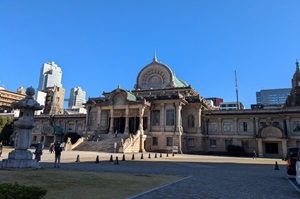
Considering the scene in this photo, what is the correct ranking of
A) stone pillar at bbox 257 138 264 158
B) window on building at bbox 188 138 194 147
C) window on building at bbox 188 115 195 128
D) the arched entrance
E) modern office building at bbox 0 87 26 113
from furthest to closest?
modern office building at bbox 0 87 26 113, window on building at bbox 188 115 195 128, window on building at bbox 188 138 194 147, stone pillar at bbox 257 138 264 158, the arched entrance

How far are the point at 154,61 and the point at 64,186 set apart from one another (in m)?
56.9

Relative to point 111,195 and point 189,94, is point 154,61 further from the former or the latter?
point 111,195

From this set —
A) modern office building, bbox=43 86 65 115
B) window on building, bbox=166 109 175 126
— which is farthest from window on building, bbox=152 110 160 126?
modern office building, bbox=43 86 65 115

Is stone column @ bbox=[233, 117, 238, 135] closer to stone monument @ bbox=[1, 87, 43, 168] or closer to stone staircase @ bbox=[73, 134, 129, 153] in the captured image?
stone staircase @ bbox=[73, 134, 129, 153]

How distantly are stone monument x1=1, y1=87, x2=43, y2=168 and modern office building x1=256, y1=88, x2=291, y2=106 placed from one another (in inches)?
7309

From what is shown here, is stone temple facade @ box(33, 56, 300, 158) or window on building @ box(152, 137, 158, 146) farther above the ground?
stone temple facade @ box(33, 56, 300, 158)

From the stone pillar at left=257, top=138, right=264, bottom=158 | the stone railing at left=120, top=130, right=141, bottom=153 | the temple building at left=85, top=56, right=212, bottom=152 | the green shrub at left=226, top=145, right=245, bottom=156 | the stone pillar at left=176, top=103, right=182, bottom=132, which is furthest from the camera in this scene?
the temple building at left=85, top=56, right=212, bottom=152

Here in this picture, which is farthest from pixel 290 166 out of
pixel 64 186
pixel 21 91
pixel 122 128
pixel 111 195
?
pixel 21 91

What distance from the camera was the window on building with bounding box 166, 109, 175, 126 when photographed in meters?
50.6

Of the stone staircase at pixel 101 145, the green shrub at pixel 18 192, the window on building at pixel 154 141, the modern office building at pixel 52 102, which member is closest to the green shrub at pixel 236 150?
the window on building at pixel 154 141

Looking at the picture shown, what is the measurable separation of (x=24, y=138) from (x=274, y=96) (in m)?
197

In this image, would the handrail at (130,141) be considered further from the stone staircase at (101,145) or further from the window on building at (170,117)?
the window on building at (170,117)

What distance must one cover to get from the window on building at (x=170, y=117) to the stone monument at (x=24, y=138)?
3515cm

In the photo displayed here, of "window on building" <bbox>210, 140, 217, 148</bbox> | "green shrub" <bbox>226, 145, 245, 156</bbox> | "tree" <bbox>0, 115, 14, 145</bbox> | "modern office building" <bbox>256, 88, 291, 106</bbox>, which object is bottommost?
"green shrub" <bbox>226, 145, 245, 156</bbox>
